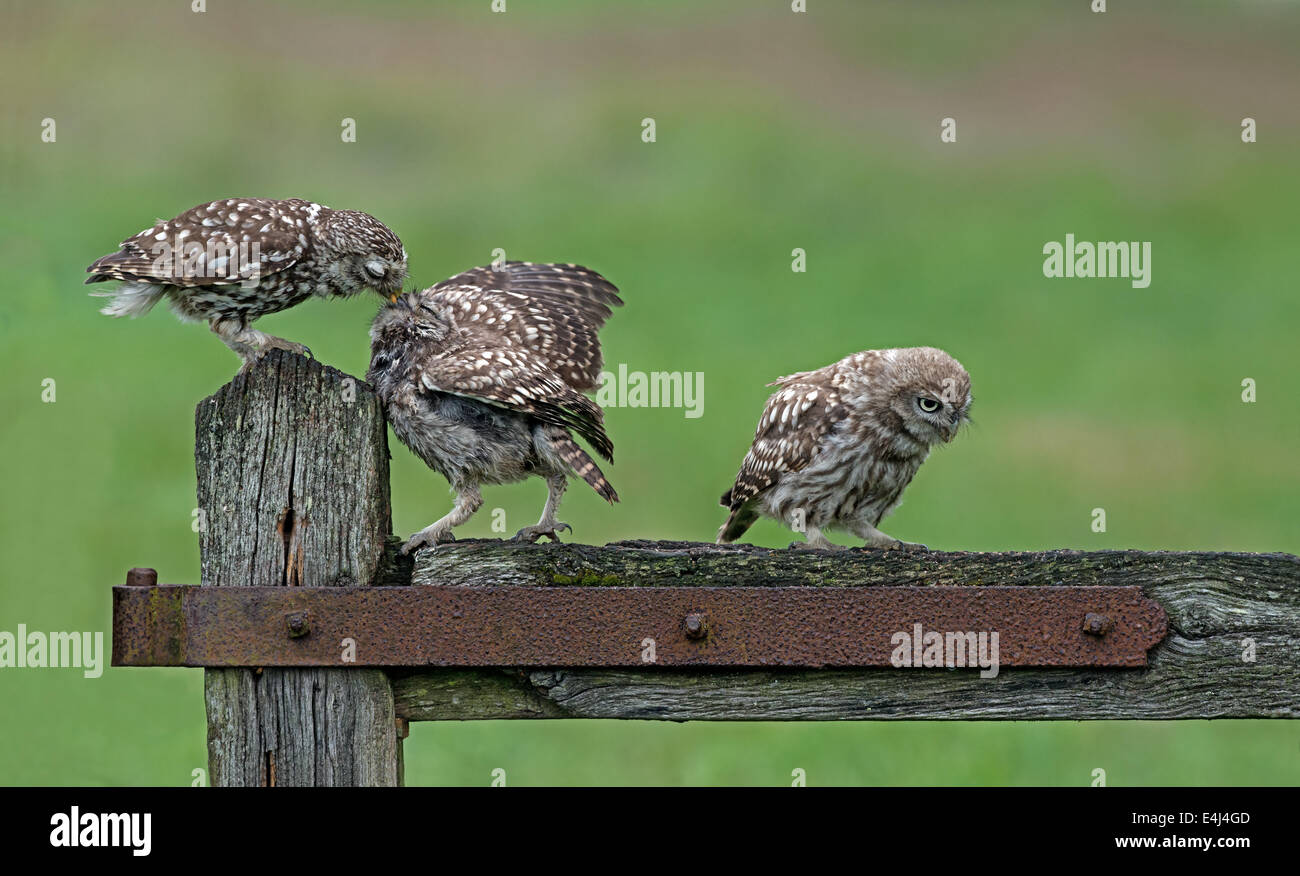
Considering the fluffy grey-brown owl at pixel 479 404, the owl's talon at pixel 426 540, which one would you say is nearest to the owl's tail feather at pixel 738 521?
the fluffy grey-brown owl at pixel 479 404

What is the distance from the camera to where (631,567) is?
3.62 meters

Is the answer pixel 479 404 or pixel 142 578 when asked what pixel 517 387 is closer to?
pixel 479 404

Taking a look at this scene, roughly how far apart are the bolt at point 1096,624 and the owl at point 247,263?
3.02m

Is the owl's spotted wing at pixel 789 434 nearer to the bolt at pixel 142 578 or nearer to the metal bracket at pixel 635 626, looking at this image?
the metal bracket at pixel 635 626

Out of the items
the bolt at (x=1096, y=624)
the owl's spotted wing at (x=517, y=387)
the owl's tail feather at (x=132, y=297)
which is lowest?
the bolt at (x=1096, y=624)

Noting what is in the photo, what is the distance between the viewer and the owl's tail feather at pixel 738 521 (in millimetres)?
6746

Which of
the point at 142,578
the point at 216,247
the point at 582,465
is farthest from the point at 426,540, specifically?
the point at 216,247

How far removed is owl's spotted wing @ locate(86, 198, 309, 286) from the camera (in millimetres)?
5406

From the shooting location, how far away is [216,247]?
548 centimetres

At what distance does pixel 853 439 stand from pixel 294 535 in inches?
127

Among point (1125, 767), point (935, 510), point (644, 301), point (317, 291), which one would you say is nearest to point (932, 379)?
point (317, 291)

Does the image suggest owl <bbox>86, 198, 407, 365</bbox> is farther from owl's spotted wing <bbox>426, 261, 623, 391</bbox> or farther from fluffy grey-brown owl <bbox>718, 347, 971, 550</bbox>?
fluffy grey-brown owl <bbox>718, 347, 971, 550</bbox>
